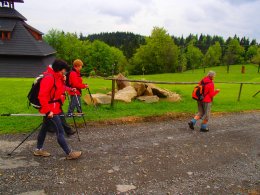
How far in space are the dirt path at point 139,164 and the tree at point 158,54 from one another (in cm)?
7530

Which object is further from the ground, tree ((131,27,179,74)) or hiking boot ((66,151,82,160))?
tree ((131,27,179,74))

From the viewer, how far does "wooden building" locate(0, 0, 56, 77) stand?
3712cm

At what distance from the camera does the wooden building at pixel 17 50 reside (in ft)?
122

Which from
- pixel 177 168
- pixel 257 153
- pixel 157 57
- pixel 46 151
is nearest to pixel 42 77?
pixel 46 151

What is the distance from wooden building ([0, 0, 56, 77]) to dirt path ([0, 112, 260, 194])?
103 ft

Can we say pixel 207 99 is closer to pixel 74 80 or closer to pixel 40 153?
pixel 74 80

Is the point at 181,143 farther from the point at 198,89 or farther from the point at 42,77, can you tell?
the point at 42,77

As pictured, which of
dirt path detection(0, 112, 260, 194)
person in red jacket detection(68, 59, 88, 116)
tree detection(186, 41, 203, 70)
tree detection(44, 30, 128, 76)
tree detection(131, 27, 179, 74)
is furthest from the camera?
tree detection(186, 41, 203, 70)

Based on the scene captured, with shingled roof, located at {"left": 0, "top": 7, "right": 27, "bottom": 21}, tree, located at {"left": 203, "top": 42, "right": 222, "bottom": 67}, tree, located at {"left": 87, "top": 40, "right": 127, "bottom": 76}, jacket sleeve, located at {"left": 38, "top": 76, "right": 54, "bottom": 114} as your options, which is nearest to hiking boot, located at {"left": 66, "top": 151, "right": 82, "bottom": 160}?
jacket sleeve, located at {"left": 38, "top": 76, "right": 54, "bottom": 114}

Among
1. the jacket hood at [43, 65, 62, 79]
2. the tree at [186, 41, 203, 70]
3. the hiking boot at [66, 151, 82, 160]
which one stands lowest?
→ the hiking boot at [66, 151, 82, 160]

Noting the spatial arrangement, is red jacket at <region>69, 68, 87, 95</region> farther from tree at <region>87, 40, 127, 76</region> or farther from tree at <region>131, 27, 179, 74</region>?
tree at <region>87, 40, 127, 76</region>

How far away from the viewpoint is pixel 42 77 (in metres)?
6.42

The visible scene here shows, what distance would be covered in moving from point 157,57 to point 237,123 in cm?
7321

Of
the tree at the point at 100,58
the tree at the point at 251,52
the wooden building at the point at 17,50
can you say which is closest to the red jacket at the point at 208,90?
the wooden building at the point at 17,50
